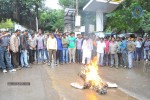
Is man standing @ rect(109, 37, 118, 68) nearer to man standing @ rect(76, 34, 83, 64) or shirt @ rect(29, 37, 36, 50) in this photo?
man standing @ rect(76, 34, 83, 64)

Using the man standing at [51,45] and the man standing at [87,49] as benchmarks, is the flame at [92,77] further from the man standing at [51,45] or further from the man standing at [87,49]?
the man standing at [87,49]

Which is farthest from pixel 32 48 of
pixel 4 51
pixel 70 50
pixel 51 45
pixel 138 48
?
pixel 138 48

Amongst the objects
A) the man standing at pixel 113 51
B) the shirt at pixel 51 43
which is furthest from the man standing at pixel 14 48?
the man standing at pixel 113 51

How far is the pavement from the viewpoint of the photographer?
33.7 feet

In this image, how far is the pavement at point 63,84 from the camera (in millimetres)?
10258

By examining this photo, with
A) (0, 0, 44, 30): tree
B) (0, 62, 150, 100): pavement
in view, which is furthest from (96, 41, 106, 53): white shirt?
(0, 0, 44, 30): tree

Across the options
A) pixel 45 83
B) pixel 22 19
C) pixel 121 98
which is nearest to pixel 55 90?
pixel 45 83

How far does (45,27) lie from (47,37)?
82.9ft

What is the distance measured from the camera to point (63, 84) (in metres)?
12.1

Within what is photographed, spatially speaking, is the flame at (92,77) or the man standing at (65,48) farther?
the man standing at (65,48)

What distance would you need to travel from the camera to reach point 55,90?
10883mm

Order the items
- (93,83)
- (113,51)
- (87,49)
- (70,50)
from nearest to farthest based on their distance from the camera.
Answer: (93,83) < (113,51) < (87,49) < (70,50)

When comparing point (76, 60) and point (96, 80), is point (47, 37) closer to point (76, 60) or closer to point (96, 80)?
point (76, 60)

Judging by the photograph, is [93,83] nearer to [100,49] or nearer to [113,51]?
[113,51]
